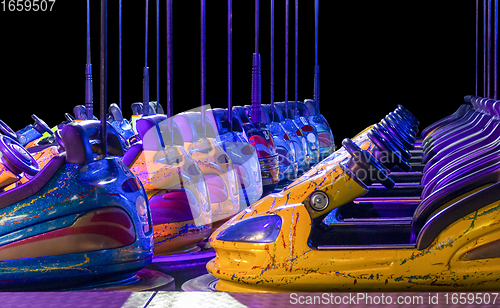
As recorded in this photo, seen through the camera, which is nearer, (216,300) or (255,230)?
(216,300)

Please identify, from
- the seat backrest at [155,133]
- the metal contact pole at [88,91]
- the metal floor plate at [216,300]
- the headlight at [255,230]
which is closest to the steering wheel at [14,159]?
the seat backrest at [155,133]

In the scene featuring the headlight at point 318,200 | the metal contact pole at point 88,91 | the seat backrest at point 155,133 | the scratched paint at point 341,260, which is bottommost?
the scratched paint at point 341,260

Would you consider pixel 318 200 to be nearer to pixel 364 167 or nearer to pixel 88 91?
pixel 364 167

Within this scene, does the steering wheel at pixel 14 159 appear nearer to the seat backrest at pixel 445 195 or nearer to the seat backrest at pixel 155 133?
the seat backrest at pixel 155 133

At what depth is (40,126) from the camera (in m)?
3.25

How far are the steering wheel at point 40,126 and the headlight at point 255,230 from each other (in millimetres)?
1905

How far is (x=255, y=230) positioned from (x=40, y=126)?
2.03 metres

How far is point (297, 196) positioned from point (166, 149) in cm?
53

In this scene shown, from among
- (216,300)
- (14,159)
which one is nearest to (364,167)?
(216,300)

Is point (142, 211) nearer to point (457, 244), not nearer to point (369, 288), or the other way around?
point (369, 288)

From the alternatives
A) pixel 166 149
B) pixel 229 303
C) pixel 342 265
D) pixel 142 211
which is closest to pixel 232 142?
pixel 166 149

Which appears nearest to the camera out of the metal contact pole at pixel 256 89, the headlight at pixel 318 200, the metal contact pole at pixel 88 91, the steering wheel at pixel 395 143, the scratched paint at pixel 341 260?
the scratched paint at pixel 341 260

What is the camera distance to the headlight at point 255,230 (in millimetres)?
1549

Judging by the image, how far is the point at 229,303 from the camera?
106cm
